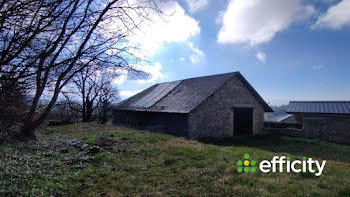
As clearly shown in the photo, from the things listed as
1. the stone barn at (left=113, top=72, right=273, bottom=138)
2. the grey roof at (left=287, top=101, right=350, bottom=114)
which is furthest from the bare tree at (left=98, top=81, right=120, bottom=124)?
the grey roof at (left=287, top=101, right=350, bottom=114)

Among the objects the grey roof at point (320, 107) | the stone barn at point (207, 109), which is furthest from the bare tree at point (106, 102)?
the grey roof at point (320, 107)

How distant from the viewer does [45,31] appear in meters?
3.68

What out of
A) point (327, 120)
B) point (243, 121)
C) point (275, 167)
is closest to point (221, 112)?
point (243, 121)

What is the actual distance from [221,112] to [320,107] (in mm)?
8823

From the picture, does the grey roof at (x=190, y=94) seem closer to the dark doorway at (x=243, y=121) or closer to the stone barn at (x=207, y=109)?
the stone barn at (x=207, y=109)

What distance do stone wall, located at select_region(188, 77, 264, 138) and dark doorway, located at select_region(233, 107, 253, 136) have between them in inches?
16.1

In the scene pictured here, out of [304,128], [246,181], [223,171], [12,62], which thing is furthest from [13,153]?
[304,128]

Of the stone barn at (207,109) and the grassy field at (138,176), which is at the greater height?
the stone barn at (207,109)

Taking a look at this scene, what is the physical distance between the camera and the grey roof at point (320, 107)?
16181 millimetres

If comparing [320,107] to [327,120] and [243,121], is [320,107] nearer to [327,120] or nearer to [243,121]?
[327,120]

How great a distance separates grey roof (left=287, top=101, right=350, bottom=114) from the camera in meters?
16.2

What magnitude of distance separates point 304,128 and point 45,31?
19175 mm

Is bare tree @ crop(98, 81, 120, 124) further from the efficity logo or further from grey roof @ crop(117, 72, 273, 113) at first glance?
the efficity logo

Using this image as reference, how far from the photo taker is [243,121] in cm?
1891
